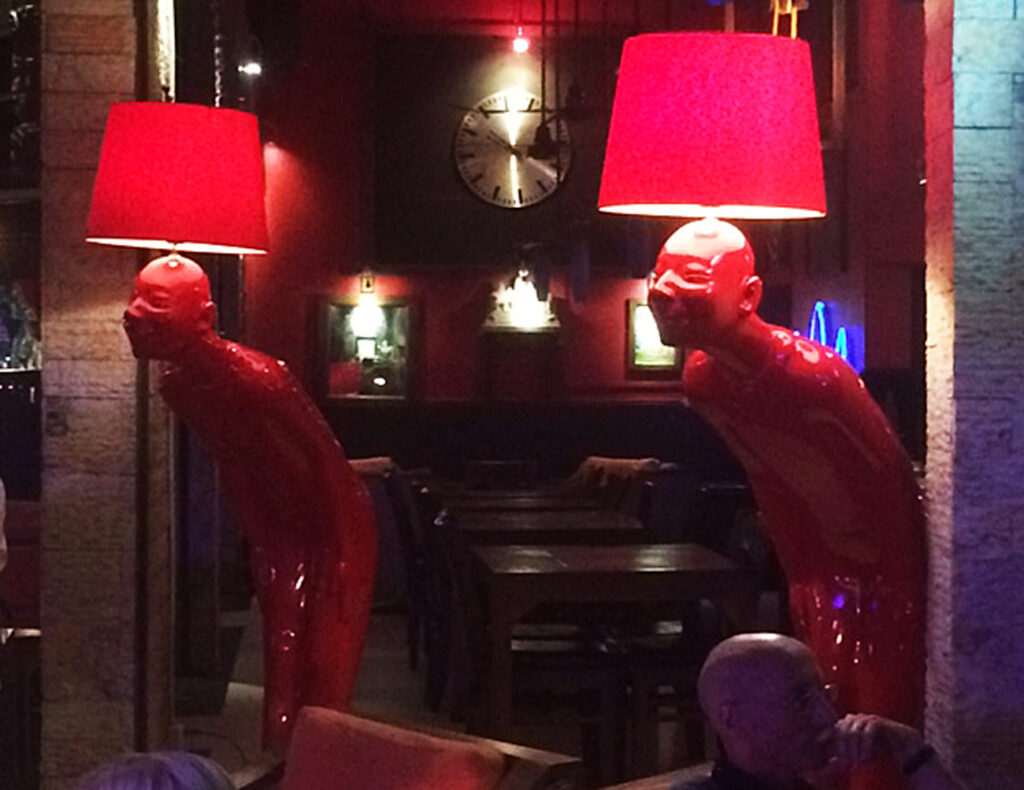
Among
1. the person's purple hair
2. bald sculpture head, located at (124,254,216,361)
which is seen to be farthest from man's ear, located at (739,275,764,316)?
the person's purple hair

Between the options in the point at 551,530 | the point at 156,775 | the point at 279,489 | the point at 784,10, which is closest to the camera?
the point at 156,775

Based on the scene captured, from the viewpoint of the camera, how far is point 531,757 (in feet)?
9.83

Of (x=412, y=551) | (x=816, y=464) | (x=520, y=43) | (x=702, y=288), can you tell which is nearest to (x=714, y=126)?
(x=702, y=288)

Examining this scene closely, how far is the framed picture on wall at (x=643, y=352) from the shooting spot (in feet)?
43.0

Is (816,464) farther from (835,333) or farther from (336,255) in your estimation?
(336,255)

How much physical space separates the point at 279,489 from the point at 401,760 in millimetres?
788

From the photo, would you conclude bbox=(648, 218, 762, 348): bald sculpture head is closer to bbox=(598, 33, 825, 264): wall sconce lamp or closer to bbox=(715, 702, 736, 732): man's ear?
bbox=(598, 33, 825, 264): wall sconce lamp

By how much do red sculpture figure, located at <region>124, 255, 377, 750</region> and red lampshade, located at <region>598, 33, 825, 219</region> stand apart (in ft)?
3.45

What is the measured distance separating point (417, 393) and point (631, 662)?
794 centimetres

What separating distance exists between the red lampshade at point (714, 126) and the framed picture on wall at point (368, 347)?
1017cm

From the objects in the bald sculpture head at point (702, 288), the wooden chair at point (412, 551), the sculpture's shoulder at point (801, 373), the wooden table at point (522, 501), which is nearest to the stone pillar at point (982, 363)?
the sculpture's shoulder at point (801, 373)

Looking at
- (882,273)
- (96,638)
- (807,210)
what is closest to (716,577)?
(96,638)

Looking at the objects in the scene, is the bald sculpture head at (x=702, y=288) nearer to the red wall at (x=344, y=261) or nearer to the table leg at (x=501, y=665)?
the table leg at (x=501, y=665)

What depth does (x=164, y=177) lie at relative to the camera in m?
3.43
